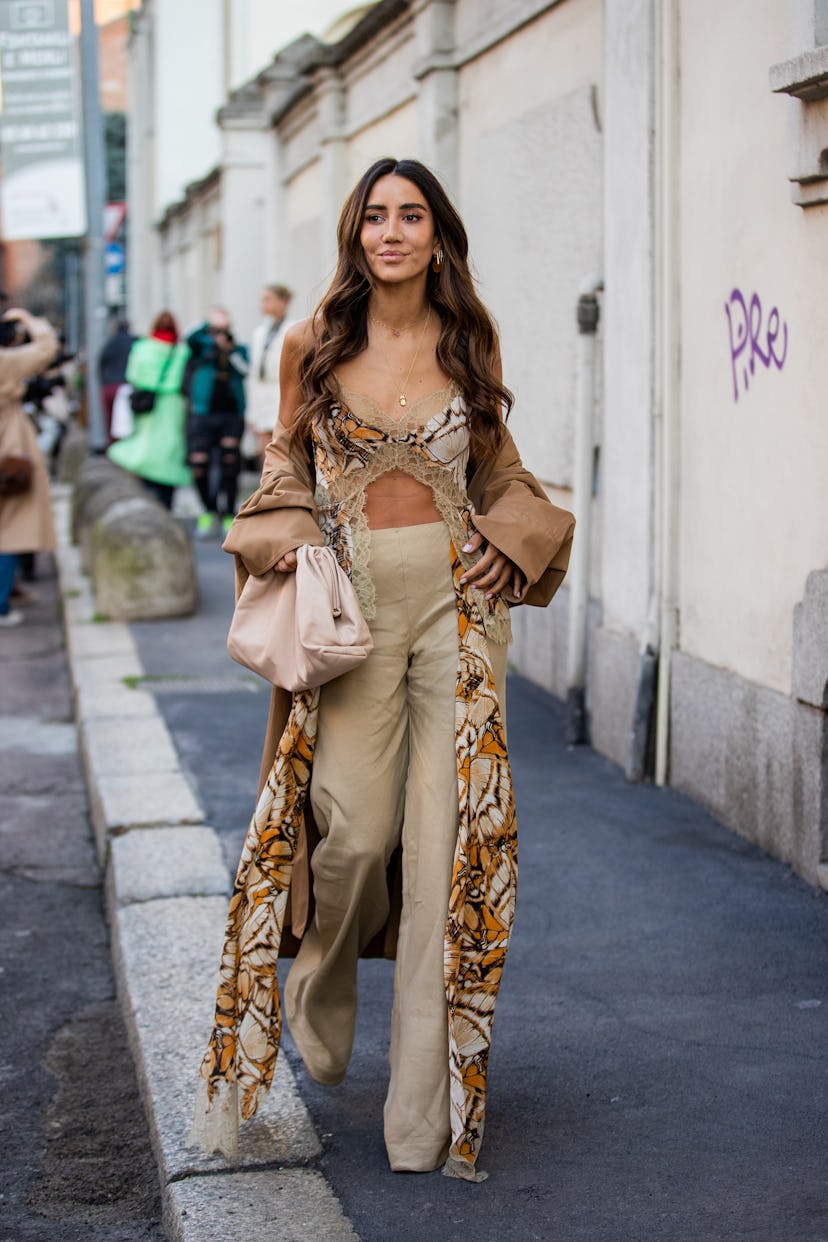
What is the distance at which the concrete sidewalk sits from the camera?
10.6 feet

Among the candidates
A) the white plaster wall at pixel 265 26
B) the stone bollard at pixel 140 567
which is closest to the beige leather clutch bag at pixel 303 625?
the stone bollard at pixel 140 567

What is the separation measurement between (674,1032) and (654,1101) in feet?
1.37

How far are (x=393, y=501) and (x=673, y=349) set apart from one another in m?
3.19

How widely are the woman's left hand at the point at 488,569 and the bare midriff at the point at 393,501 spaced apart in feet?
0.38

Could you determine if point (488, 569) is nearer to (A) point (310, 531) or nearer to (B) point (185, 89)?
(A) point (310, 531)

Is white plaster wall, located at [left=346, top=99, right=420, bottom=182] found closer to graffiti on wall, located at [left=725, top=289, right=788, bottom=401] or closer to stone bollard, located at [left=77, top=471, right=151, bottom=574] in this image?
stone bollard, located at [left=77, top=471, right=151, bottom=574]

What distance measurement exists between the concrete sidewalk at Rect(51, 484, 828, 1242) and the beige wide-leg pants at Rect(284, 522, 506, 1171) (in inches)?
7.6

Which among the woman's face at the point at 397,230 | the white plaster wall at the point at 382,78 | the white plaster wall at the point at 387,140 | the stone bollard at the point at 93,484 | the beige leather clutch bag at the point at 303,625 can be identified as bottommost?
the stone bollard at the point at 93,484

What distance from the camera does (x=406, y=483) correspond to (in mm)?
3494

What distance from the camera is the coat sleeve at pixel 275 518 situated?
135 inches

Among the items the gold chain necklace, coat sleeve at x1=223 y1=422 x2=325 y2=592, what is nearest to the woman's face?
the gold chain necklace

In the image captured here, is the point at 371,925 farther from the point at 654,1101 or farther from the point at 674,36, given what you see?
the point at 674,36

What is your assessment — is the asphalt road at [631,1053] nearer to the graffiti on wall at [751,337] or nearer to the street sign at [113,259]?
the graffiti on wall at [751,337]

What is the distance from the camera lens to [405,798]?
3.47m
